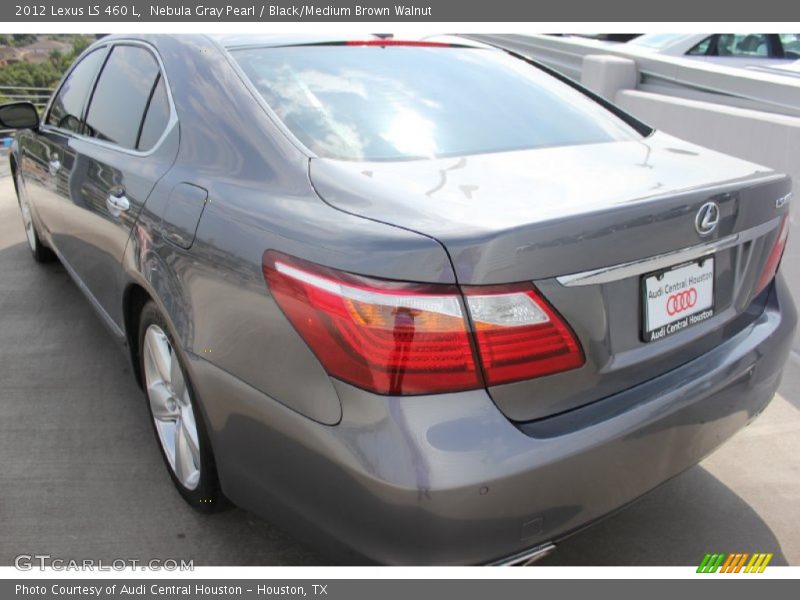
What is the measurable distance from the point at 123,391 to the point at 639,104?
14.8 ft

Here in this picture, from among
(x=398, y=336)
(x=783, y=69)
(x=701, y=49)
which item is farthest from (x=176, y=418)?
(x=701, y=49)

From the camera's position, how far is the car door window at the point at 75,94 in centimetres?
376

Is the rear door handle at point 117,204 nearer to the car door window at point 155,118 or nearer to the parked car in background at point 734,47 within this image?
the car door window at point 155,118

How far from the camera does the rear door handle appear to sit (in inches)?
108

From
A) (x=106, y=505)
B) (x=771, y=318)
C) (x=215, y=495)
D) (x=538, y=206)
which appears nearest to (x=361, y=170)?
(x=538, y=206)

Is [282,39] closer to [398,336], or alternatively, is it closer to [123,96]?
[123,96]

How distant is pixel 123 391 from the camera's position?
3.58 m

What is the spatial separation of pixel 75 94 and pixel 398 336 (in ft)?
10.1

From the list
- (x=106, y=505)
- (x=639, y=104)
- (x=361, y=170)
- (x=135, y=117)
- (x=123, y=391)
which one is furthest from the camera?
(x=639, y=104)

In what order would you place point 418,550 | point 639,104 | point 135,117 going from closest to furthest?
point 418,550
point 135,117
point 639,104

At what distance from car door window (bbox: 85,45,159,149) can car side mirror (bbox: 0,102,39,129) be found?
0.85 meters

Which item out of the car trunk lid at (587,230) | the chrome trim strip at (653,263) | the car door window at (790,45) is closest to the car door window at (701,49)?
the car door window at (790,45)

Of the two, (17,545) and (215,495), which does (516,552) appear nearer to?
(215,495)

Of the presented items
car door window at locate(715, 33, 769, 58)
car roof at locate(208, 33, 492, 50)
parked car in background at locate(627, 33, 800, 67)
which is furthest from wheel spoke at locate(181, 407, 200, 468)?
car door window at locate(715, 33, 769, 58)
